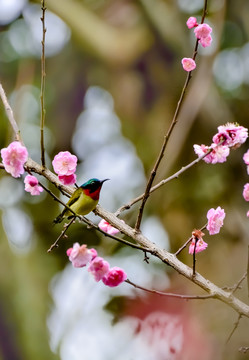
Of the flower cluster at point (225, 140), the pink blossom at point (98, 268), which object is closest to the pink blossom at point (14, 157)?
the pink blossom at point (98, 268)

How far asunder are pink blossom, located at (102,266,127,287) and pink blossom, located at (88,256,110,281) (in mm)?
30

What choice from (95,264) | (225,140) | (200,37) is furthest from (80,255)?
(200,37)

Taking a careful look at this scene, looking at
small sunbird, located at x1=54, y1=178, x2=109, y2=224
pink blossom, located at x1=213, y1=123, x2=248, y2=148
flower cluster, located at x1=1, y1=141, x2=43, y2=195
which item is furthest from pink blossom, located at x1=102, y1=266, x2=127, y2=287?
pink blossom, located at x1=213, y1=123, x2=248, y2=148

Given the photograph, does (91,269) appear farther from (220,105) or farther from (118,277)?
(220,105)

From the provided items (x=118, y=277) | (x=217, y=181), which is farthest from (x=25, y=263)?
(x=118, y=277)

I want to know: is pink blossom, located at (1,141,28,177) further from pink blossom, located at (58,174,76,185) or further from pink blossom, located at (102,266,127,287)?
pink blossom, located at (102,266,127,287)

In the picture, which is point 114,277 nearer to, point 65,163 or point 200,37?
point 65,163

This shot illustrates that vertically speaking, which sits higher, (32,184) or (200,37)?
(200,37)

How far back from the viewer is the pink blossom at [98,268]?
910 millimetres

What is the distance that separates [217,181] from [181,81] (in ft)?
2.78

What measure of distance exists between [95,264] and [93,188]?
0.77 ft

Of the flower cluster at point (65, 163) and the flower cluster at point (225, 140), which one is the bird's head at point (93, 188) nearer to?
the flower cluster at point (65, 163)

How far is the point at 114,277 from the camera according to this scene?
3.18 ft

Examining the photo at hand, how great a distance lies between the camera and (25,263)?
3.61 meters
